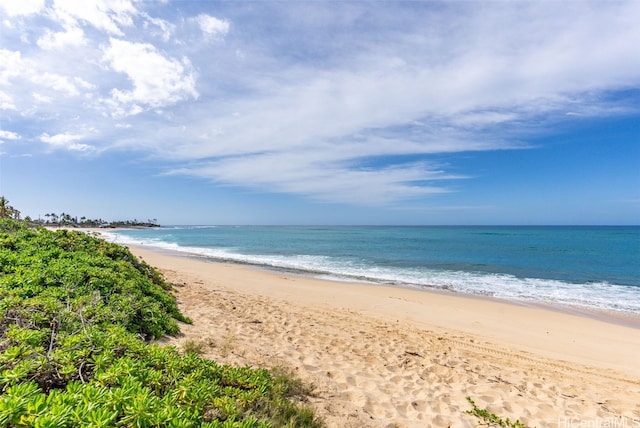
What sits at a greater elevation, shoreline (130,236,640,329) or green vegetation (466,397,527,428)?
green vegetation (466,397,527,428)

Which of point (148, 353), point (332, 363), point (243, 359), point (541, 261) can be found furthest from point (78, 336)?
point (541, 261)

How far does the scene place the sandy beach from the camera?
4793 millimetres

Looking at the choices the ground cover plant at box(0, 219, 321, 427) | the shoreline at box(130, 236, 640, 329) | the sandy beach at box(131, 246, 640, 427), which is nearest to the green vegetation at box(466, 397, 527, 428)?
the sandy beach at box(131, 246, 640, 427)

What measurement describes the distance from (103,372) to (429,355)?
6.43 m

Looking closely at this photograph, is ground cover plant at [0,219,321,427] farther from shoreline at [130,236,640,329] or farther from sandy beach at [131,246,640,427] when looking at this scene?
shoreline at [130,236,640,329]

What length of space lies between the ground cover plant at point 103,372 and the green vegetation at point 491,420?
2649 mm

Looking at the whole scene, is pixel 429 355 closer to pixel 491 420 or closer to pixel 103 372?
pixel 491 420

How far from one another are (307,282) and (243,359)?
465 inches

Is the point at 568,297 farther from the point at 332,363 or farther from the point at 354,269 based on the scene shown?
the point at 332,363

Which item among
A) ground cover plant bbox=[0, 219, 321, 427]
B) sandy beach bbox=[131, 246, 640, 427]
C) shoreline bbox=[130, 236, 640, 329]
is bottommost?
shoreline bbox=[130, 236, 640, 329]

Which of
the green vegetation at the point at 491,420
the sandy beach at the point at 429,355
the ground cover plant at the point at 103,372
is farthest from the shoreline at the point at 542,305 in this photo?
the ground cover plant at the point at 103,372

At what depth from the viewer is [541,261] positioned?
28141 millimetres

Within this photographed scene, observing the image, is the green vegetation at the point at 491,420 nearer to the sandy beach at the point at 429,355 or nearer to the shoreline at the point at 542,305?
the sandy beach at the point at 429,355

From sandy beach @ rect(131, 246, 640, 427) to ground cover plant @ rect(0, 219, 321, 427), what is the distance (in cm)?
109
